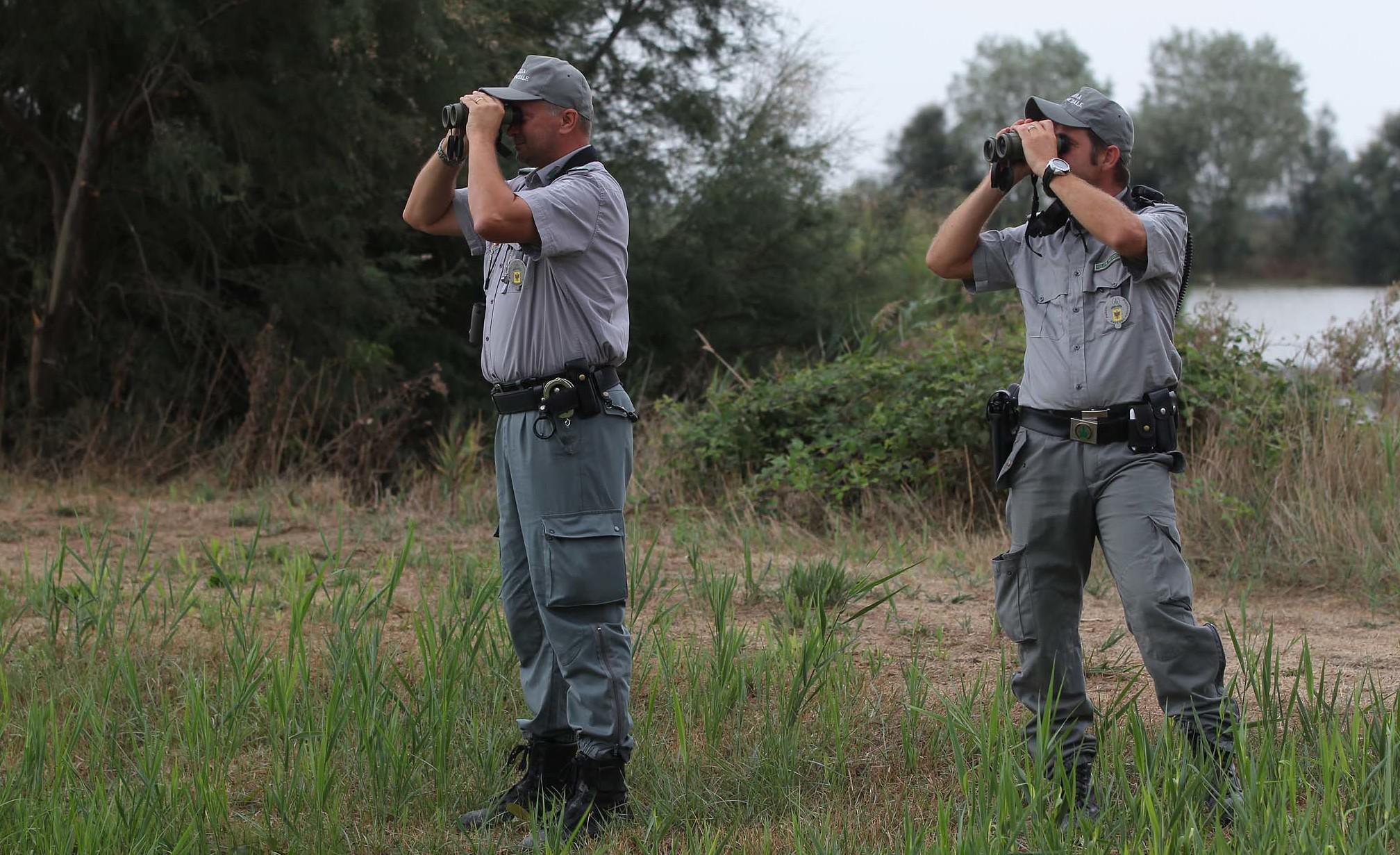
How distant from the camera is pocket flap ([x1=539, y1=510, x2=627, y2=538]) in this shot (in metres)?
3.40

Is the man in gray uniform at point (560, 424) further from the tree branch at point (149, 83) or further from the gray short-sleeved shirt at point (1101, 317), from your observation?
the tree branch at point (149, 83)

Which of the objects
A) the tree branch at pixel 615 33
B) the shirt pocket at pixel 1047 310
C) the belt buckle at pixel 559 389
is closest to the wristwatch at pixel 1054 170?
the shirt pocket at pixel 1047 310

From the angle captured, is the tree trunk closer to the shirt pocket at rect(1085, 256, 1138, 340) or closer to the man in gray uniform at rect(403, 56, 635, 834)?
the man in gray uniform at rect(403, 56, 635, 834)

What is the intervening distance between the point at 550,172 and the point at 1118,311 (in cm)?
146

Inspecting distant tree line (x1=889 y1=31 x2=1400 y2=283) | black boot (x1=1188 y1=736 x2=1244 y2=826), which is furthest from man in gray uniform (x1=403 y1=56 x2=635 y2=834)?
distant tree line (x1=889 y1=31 x2=1400 y2=283)

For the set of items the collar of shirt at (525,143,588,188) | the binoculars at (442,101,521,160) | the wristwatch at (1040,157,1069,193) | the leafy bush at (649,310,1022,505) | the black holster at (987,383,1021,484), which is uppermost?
the binoculars at (442,101,521,160)

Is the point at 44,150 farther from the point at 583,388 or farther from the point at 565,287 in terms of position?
the point at 583,388

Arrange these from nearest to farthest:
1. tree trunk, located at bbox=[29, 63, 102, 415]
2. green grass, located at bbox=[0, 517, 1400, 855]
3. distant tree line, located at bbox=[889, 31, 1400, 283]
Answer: green grass, located at bbox=[0, 517, 1400, 855] → tree trunk, located at bbox=[29, 63, 102, 415] → distant tree line, located at bbox=[889, 31, 1400, 283]

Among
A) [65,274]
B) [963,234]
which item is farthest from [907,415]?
[65,274]

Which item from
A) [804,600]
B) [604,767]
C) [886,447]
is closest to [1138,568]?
[604,767]

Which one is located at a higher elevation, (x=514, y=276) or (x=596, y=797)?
(x=514, y=276)

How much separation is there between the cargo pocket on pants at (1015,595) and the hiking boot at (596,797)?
1040mm

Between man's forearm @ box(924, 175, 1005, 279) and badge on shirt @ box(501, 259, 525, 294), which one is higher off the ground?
man's forearm @ box(924, 175, 1005, 279)

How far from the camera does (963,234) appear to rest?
3781 mm
